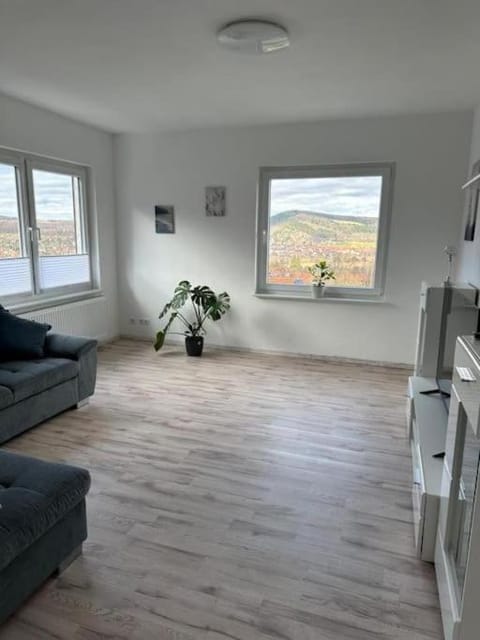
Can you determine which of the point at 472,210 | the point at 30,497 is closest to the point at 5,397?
the point at 30,497

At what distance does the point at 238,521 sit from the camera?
2.25 metres

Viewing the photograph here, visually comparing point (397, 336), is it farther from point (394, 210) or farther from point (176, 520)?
point (176, 520)

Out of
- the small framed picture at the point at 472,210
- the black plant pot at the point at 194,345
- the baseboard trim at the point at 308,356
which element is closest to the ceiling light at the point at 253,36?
the small framed picture at the point at 472,210

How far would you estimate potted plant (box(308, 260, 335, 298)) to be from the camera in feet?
16.4

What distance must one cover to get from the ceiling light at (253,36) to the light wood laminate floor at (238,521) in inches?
102

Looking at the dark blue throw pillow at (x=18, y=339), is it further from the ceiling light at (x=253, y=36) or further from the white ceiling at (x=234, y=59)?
the ceiling light at (x=253, y=36)

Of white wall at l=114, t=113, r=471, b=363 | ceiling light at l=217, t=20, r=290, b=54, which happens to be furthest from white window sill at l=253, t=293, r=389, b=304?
ceiling light at l=217, t=20, r=290, b=54

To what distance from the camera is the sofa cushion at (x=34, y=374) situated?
2978 mm

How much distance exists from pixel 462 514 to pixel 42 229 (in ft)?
15.0

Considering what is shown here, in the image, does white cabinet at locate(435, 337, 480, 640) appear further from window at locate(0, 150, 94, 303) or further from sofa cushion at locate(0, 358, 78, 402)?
window at locate(0, 150, 94, 303)

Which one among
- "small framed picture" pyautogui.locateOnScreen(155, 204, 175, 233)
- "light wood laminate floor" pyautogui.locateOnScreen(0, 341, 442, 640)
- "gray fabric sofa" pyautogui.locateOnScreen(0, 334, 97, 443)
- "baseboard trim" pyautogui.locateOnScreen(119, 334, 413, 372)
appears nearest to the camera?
"light wood laminate floor" pyautogui.locateOnScreen(0, 341, 442, 640)

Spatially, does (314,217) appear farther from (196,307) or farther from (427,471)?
(427,471)

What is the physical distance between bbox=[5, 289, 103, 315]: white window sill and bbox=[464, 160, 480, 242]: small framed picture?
13.5ft

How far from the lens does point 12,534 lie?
1.56m
